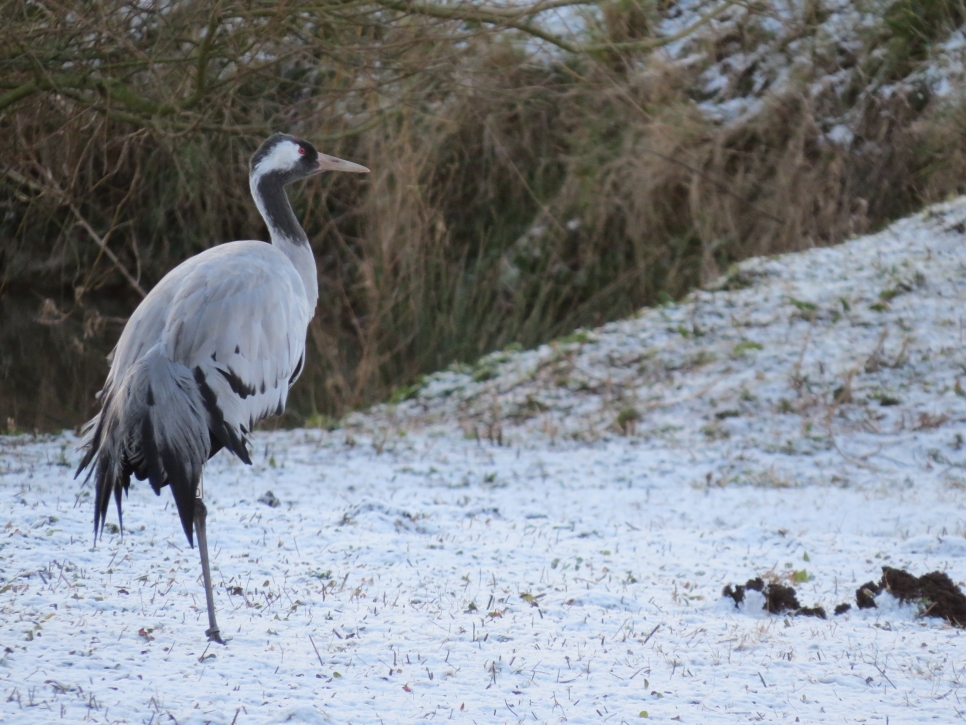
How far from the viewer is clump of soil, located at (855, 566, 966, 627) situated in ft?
15.9

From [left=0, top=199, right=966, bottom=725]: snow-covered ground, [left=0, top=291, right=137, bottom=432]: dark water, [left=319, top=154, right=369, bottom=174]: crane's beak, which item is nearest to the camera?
[left=0, top=199, right=966, bottom=725]: snow-covered ground

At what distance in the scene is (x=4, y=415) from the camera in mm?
10391

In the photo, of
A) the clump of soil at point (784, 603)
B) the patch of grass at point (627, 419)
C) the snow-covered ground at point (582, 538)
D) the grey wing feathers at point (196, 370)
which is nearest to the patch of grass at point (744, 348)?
the snow-covered ground at point (582, 538)

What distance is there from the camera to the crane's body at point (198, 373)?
4.13m

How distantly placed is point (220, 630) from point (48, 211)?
15.6ft

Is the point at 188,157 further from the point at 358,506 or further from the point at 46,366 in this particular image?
the point at 358,506

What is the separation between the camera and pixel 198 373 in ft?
14.6

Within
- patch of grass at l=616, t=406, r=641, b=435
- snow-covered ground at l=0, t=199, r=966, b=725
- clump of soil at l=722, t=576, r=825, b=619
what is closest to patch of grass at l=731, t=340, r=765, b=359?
snow-covered ground at l=0, t=199, r=966, b=725

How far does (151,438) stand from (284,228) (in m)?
1.83

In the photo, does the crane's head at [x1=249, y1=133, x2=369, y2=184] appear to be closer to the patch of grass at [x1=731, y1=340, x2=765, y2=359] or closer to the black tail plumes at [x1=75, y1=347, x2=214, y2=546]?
the black tail plumes at [x1=75, y1=347, x2=214, y2=546]

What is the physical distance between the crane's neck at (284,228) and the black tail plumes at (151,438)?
4.52ft

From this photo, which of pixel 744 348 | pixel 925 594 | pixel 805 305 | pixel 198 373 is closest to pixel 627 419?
pixel 744 348

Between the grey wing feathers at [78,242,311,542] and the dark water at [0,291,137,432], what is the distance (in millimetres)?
4264

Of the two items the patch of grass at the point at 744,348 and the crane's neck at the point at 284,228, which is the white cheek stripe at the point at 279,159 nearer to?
the crane's neck at the point at 284,228
